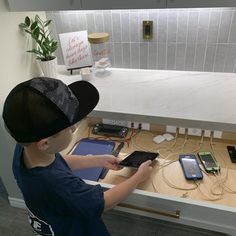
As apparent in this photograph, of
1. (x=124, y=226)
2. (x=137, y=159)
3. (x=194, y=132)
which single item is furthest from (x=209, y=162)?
(x=124, y=226)

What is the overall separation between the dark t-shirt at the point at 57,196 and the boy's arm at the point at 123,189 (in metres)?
0.06

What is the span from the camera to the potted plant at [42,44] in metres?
1.39

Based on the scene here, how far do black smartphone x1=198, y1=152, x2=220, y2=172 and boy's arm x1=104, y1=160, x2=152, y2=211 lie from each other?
279 mm

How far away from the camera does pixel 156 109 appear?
1222 millimetres

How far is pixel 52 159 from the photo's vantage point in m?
0.79

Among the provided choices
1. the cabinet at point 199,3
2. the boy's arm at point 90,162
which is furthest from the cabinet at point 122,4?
the boy's arm at point 90,162

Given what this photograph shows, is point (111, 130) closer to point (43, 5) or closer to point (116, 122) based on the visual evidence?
point (116, 122)

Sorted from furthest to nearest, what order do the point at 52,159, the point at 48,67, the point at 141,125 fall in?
1. the point at 48,67
2. the point at 141,125
3. the point at 52,159

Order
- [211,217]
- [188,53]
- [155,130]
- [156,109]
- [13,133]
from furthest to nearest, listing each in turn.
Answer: [188,53]
[155,130]
[156,109]
[211,217]
[13,133]

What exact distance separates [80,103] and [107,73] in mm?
854

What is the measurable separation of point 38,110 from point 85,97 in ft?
0.72

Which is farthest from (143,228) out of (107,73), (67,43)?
(67,43)

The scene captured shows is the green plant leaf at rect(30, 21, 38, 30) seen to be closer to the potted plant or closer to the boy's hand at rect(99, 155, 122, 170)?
the potted plant

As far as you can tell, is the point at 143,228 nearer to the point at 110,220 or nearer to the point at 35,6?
the point at 110,220
